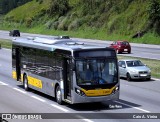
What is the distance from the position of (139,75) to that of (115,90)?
10.6m

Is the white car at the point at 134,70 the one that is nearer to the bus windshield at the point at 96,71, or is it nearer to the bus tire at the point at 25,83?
the bus tire at the point at 25,83

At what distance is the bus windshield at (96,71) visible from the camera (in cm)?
1923

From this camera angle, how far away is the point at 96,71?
19.4 meters

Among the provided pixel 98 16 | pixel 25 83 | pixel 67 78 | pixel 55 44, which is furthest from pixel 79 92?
pixel 98 16

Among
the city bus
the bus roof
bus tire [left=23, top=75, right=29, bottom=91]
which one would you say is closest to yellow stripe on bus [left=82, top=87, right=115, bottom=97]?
the city bus

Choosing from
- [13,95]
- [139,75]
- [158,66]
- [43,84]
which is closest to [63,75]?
[43,84]

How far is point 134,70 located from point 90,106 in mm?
10565

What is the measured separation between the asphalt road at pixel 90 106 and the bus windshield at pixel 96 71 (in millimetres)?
1185

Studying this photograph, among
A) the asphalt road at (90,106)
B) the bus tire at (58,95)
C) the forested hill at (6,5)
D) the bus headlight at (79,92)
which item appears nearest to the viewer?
the asphalt road at (90,106)

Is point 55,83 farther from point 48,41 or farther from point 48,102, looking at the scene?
point 48,41

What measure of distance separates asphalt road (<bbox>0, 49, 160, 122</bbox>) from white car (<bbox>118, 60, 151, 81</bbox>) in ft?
9.56

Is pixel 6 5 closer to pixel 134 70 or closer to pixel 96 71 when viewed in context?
pixel 134 70

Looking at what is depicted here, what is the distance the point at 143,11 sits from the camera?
7412 centimetres

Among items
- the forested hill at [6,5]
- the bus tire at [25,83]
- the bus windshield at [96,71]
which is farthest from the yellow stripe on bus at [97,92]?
the forested hill at [6,5]
